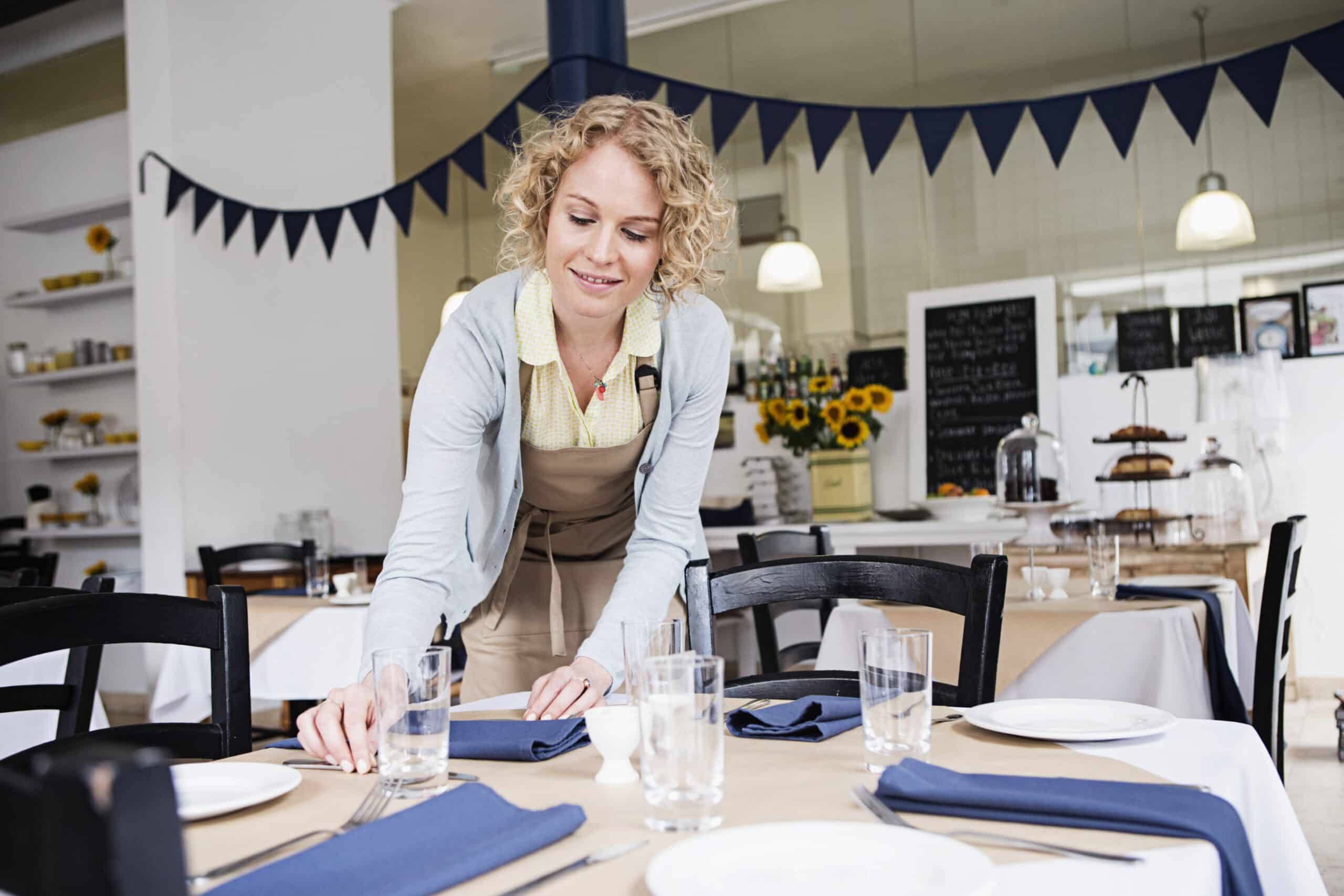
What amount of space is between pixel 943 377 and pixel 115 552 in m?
4.20

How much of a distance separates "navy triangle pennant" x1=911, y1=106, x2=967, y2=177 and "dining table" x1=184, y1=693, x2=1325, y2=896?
2.34 m

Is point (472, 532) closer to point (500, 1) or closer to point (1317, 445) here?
point (1317, 445)

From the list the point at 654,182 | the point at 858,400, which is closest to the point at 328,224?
the point at 858,400

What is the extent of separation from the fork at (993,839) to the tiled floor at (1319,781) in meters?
1.66

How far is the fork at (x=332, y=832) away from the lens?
2.40 feet

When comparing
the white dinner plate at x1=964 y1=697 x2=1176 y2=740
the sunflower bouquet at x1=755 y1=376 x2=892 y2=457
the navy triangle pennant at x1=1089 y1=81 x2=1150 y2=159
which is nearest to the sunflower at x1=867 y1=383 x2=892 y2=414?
the sunflower bouquet at x1=755 y1=376 x2=892 y2=457

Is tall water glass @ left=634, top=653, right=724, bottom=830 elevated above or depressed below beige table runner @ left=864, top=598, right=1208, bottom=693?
above

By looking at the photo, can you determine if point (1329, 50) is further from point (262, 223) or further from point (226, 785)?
point (262, 223)

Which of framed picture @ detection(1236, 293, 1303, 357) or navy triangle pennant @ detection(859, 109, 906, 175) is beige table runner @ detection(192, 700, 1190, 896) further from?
framed picture @ detection(1236, 293, 1303, 357)

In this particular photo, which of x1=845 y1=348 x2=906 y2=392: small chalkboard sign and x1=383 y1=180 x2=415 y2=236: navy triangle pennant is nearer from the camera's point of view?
x1=383 y1=180 x2=415 y2=236: navy triangle pennant

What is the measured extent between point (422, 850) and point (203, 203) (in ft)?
15.3

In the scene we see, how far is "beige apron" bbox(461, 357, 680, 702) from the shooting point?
1.77m

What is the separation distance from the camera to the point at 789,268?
219 inches

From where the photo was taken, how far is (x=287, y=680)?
3.06 m
